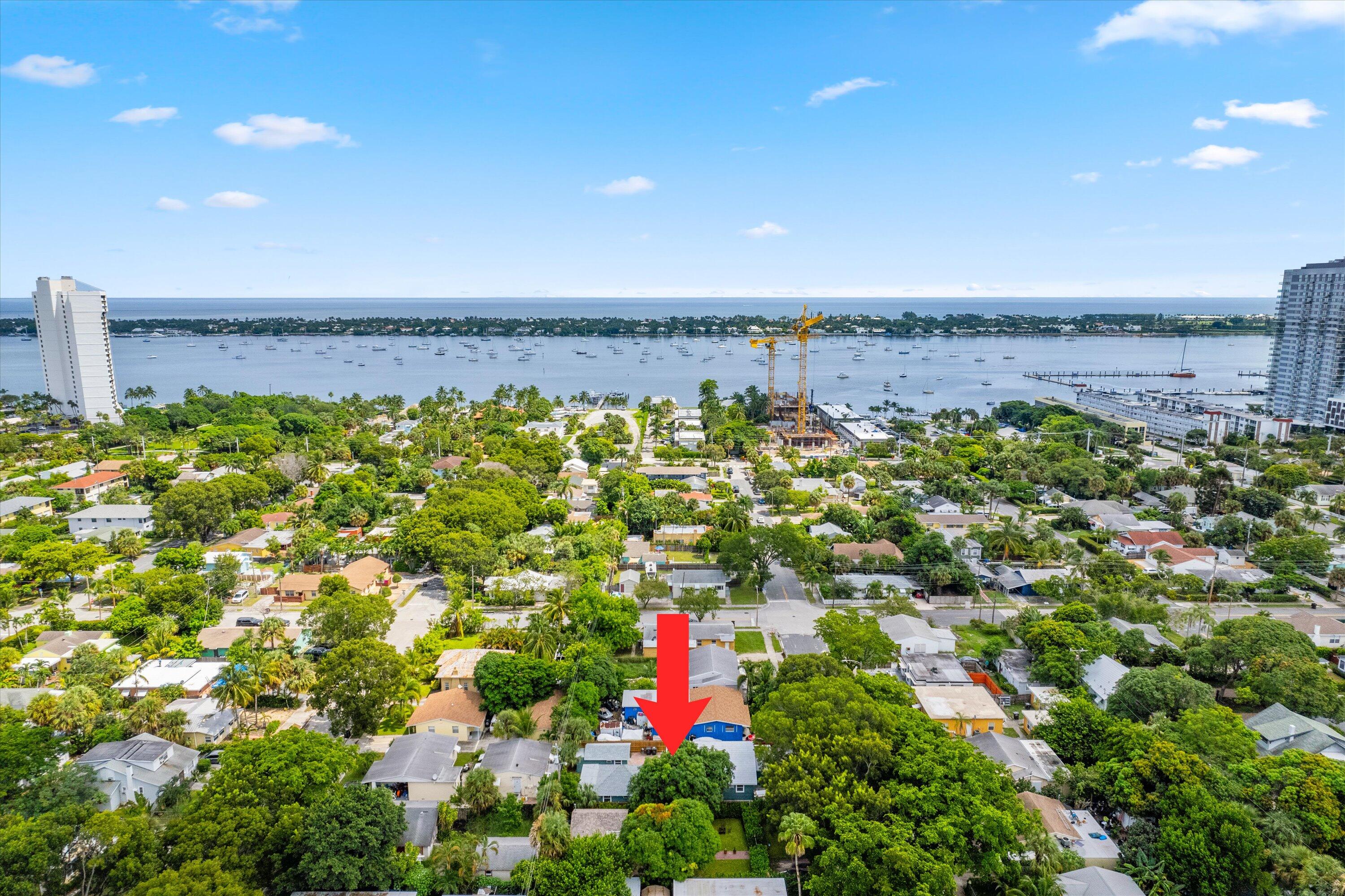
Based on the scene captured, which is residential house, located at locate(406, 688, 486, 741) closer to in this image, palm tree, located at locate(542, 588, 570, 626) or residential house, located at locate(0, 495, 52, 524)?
palm tree, located at locate(542, 588, 570, 626)

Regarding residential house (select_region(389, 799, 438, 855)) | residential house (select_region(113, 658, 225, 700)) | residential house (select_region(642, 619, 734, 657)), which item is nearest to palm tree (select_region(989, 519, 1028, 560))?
residential house (select_region(642, 619, 734, 657))

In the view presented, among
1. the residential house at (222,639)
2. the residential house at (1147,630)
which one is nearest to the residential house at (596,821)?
the residential house at (222,639)

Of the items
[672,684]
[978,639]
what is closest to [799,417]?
[978,639]

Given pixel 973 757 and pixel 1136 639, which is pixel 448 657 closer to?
pixel 973 757

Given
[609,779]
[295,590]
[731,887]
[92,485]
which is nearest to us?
[731,887]

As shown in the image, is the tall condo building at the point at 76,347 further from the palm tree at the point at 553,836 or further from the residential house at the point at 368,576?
the palm tree at the point at 553,836

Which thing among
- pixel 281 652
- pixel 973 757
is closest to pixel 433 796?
pixel 281 652

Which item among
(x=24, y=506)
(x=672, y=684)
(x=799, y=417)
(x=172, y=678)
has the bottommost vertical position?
(x=172, y=678)

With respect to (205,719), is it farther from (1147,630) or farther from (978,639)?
(1147,630)
